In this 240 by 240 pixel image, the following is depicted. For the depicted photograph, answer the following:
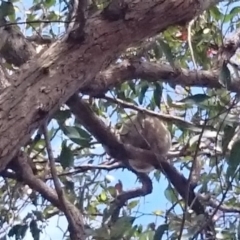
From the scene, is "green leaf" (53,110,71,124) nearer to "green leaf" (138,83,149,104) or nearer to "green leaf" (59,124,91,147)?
"green leaf" (59,124,91,147)

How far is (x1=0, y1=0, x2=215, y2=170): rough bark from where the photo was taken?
1.12 m

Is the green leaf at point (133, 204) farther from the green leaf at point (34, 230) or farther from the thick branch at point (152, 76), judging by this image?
the thick branch at point (152, 76)

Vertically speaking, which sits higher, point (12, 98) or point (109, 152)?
point (109, 152)

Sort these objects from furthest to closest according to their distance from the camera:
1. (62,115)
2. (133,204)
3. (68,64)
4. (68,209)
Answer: (133,204), (62,115), (68,209), (68,64)

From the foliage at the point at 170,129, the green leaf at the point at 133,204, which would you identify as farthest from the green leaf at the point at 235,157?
the green leaf at the point at 133,204

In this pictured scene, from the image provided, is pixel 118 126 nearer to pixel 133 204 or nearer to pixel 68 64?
pixel 133 204

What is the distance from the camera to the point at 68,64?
123cm

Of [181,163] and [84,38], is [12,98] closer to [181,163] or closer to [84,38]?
[84,38]

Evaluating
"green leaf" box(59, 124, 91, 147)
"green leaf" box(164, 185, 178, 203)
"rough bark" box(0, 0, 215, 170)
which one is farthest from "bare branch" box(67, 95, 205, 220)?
"rough bark" box(0, 0, 215, 170)

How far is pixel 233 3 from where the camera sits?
1.87m

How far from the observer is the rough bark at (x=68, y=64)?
3.68 ft

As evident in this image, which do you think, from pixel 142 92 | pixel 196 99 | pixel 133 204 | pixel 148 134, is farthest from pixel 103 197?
pixel 196 99

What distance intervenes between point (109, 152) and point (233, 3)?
21.5 inches

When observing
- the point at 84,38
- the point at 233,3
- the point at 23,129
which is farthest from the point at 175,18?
the point at 233,3
